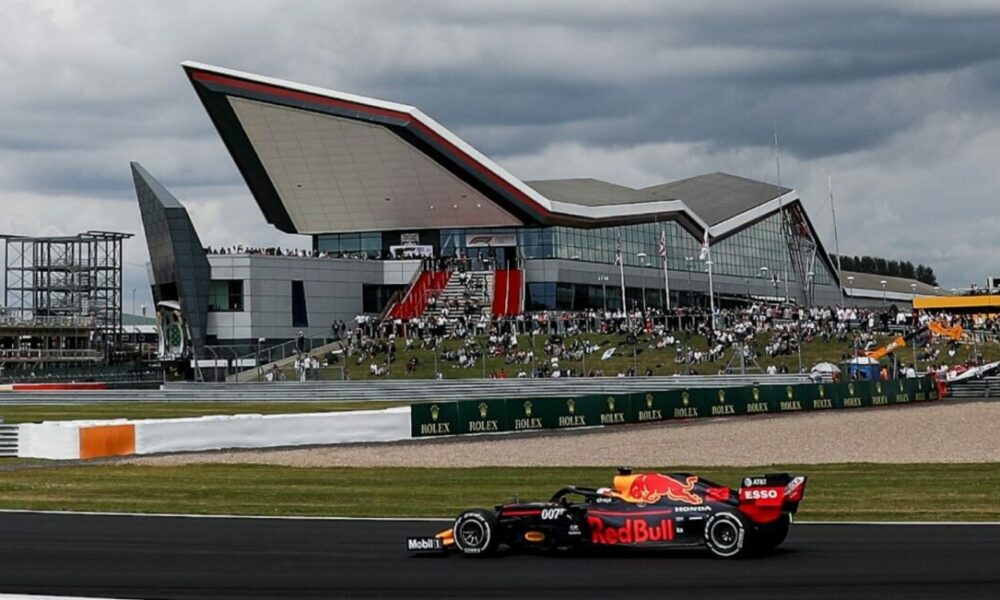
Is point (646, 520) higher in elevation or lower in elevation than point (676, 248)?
lower

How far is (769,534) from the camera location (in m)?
14.8

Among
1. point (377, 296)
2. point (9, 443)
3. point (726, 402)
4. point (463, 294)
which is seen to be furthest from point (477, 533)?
point (377, 296)

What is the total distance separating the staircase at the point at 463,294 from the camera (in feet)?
276

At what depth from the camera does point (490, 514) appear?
602 inches

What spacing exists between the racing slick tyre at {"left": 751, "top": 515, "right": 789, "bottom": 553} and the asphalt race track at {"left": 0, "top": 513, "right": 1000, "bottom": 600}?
173mm

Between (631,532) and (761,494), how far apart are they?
1.48m

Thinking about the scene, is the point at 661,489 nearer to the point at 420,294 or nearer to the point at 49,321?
the point at 420,294

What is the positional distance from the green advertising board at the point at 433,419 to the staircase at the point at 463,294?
4234cm

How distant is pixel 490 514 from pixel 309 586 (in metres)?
2.74

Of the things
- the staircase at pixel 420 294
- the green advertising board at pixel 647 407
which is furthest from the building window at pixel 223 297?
the green advertising board at pixel 647 407

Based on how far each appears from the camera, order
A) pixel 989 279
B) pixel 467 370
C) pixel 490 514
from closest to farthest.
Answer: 1. pixel 490 514
2. pixel 467 370
3. pixel 989 279

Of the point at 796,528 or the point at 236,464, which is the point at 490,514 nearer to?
the point at 796,528

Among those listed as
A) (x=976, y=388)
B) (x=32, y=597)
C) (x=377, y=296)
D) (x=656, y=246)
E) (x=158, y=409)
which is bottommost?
(x=32, y=597)

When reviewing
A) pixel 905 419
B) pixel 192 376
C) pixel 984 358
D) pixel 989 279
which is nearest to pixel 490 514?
pixel 905 419
